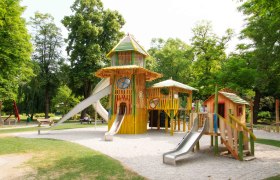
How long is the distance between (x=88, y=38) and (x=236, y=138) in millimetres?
29659

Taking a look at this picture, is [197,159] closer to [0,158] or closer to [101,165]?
[101,165]

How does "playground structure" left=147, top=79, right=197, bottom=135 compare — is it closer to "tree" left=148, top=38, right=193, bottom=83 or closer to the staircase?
the staircase

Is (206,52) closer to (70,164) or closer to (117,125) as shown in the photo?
(117,125)

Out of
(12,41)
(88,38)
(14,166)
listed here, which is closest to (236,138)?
(14,166)

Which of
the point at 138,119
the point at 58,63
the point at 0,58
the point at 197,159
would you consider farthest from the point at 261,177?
the point at 58,63

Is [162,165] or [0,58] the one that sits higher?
[0,58]

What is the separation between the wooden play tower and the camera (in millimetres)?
21062

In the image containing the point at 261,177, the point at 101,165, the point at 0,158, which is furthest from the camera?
the point at 0,158

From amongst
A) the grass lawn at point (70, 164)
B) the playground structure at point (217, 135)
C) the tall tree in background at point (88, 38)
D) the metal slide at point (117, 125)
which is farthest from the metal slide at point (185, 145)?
the tall tree in background at point (88, 38)

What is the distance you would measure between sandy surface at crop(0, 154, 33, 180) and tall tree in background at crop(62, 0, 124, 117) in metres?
24.7

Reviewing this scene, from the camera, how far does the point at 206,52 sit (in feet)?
134

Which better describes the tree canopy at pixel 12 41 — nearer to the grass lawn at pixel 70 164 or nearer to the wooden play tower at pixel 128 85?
the wooden play tower at pixel 128 85

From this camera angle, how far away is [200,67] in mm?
41219

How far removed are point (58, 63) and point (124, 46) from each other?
884 inches
